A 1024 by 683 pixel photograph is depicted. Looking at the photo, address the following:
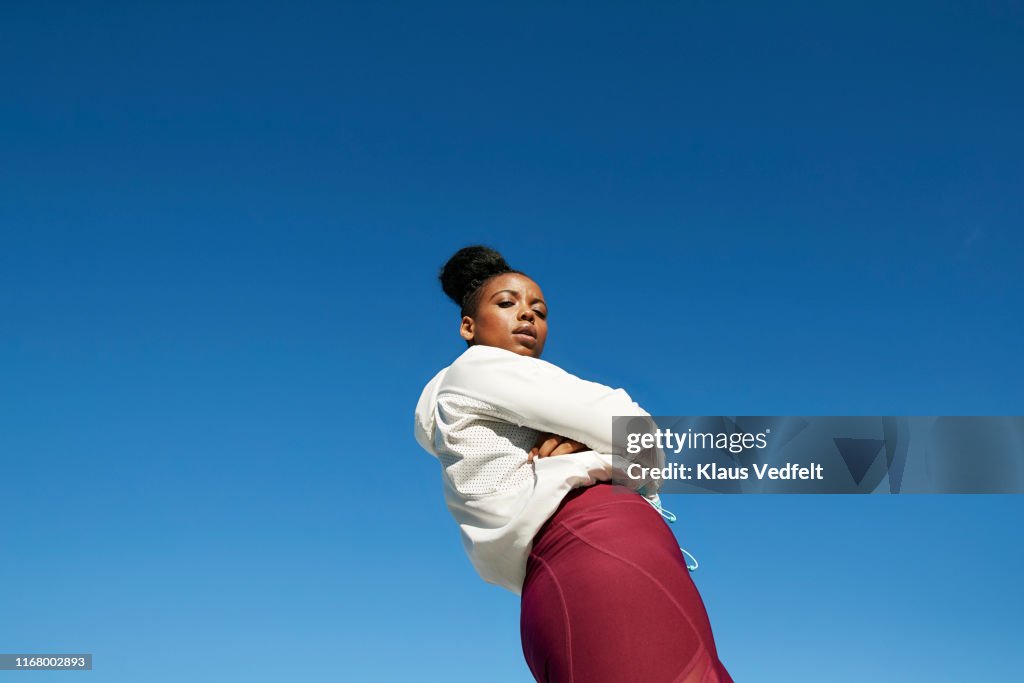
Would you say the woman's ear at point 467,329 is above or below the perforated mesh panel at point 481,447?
above

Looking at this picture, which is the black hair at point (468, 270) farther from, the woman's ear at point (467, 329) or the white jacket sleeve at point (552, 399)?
the white jacket sleeve at point (552, 399)

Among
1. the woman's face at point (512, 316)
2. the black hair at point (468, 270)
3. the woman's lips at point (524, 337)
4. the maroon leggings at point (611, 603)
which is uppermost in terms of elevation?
the black hair at point (468, 270)

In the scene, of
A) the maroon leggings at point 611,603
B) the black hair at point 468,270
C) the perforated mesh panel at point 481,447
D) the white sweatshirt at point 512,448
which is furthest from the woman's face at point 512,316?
the maroon leggings at point 611,603

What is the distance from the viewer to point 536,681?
115 inches

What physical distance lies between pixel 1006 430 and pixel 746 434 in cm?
171

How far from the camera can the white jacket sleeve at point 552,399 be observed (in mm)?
2910

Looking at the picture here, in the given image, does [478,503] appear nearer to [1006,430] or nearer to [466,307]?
[466,307]

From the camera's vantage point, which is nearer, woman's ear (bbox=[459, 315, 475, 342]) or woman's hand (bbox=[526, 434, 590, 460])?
woman's hand (bbox=[526, 434, 590, 460])

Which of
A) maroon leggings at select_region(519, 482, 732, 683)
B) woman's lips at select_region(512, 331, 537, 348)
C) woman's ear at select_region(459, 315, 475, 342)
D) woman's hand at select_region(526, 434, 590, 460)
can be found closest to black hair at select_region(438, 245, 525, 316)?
woman's ear at select_region(459, 315, 475, 342)

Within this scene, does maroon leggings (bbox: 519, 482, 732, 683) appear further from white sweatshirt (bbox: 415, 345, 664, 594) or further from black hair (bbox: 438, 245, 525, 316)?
black hair (bbox: 438, 245, 525, 316)

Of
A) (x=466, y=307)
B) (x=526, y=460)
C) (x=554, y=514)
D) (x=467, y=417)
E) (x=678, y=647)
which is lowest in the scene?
(x=678, y=647)

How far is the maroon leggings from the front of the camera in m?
2.43

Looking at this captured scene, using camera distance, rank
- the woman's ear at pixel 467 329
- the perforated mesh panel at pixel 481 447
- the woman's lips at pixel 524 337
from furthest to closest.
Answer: the woman's ear at pixel 467 329 < the woman's lips at pixel 524 337 < the perforated mesh panel at pixel 481 447

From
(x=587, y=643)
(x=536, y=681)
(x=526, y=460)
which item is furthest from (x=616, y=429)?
(x=536, y=681)
